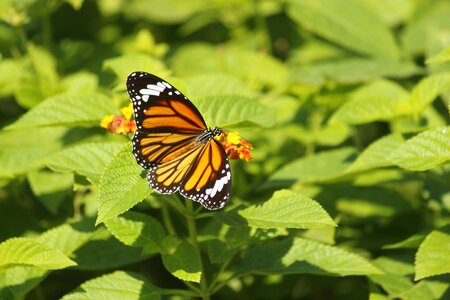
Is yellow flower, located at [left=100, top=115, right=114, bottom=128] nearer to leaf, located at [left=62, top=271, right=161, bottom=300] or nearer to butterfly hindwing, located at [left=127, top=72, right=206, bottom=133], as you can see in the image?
butterfly hindwing, located at [left=127, top=72, right=206, bottom=133]

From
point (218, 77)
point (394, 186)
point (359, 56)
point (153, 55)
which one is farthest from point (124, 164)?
point (359, 56)

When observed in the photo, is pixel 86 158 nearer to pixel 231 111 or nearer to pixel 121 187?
pixel 121 187

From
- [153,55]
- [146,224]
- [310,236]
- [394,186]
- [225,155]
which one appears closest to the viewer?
[225,155]

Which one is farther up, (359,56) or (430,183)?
(359,56)

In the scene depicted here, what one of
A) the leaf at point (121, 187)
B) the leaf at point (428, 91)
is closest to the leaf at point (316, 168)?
the leaf at point (428, 91)

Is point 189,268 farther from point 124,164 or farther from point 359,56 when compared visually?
point 359,56

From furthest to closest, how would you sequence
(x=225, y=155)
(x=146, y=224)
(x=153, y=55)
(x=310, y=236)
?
1. (x=153, y=55)
2. (x=310, y=236)
3. (x=146, y=224)
4. (x=225, y=155)
